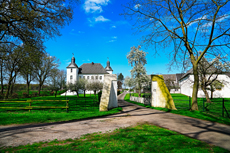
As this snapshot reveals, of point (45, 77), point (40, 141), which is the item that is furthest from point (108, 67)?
point (40, 141)

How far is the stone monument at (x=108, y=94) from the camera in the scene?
13.2 meters

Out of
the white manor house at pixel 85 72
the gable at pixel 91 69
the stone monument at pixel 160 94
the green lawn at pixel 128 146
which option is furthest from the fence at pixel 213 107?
the gable at pixel 91 69

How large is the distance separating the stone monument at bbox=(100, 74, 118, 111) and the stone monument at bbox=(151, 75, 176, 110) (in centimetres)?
432

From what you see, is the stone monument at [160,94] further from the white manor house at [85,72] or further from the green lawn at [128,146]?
the white manor house at [85,72]

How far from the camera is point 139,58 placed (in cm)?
3428

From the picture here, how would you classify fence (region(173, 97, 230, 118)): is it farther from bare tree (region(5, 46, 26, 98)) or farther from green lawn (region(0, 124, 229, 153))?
bare tree (region(5, 46, 26, 98))

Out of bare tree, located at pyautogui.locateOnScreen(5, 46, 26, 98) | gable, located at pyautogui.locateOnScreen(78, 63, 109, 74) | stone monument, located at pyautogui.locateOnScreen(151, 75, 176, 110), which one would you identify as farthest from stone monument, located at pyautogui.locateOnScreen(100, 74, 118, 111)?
gable, located at pyautogui.locateOnScreen(78, 63, 109, 74)

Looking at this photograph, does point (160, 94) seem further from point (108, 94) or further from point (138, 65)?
point (138, 65)

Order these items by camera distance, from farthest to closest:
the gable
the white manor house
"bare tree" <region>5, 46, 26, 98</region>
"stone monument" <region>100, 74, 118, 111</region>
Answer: the gable → the white manor house → "bare tree" <region>5, 46, 26, 98</region> → "stone monument" <region>100, 74, 118, 111</region>

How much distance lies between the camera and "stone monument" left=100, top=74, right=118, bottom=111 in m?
13.2

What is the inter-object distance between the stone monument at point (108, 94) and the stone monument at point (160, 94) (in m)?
4.32

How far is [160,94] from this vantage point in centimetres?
1501

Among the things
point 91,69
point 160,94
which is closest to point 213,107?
point 160,94

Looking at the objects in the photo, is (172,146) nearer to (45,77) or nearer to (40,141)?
(40,141)
